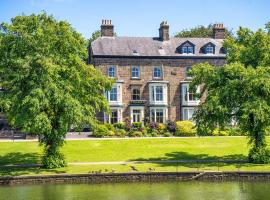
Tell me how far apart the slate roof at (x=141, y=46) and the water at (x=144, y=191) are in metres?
35.8

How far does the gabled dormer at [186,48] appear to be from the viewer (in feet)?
238

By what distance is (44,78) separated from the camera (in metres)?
41.4

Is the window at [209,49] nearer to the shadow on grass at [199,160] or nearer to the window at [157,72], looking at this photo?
the window at [157,72]

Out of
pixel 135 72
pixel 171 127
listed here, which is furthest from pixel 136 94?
pixel 171 127

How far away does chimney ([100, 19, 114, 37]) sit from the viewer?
7307 centimetres

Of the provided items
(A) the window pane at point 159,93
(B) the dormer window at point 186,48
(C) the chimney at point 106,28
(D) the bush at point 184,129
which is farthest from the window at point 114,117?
(B) the dormer window at point 186,48

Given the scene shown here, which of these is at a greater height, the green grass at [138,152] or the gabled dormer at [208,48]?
the gabled dormer at [208,48]

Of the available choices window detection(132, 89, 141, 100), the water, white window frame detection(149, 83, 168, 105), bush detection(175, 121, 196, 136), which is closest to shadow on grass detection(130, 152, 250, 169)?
the water

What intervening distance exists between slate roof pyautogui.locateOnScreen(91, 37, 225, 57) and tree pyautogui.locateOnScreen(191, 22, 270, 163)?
2475 centimetres

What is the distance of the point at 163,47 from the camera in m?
73.5

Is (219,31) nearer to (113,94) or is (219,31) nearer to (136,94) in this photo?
(136,94)

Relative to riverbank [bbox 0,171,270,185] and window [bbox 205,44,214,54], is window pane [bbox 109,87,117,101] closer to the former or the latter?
window [bbox 205,44,214,54]

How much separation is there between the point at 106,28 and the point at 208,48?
15358mm

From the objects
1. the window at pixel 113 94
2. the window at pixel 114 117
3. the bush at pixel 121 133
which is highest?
the window at pixel 113 94
